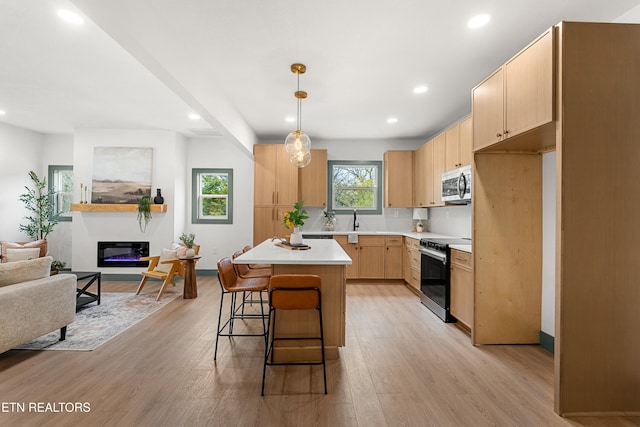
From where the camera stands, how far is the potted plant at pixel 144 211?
5.53 m

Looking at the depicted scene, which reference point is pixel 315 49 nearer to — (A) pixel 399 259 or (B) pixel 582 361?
(B) pixel 582 361

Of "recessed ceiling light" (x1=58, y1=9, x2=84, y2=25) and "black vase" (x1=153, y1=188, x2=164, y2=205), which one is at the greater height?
"recessed ceiling light" (x1=58, y1=9, x2=84, y2=25)

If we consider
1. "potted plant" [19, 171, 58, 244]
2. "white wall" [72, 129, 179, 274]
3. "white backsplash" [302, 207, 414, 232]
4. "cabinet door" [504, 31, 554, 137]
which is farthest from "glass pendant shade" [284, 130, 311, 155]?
"potted plant" [19, 171, 58, 244]

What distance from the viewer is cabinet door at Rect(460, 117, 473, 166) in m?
3.75

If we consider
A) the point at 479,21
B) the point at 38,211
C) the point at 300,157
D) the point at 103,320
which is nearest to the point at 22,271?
the point at 103,320

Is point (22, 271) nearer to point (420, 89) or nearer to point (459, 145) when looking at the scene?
point (420, 89)

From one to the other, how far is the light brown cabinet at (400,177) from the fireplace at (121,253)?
480 cm

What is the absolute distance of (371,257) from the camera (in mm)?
5508

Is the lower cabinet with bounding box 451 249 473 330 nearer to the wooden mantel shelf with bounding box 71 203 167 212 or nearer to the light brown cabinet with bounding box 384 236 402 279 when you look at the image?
the light brown cabinet with bounding box 384 236 402 279

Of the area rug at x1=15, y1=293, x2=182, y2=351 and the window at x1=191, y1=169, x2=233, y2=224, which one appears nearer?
the area rug at x1=15, y1=293, x2=182, y2=351

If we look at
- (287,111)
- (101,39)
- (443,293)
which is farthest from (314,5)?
(443,293)

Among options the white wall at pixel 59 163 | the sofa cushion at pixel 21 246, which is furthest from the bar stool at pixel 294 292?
the white wall at pixel 59 163

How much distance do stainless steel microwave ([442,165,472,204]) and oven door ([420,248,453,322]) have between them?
2.50 ft

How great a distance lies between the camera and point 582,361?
6.40 ft
